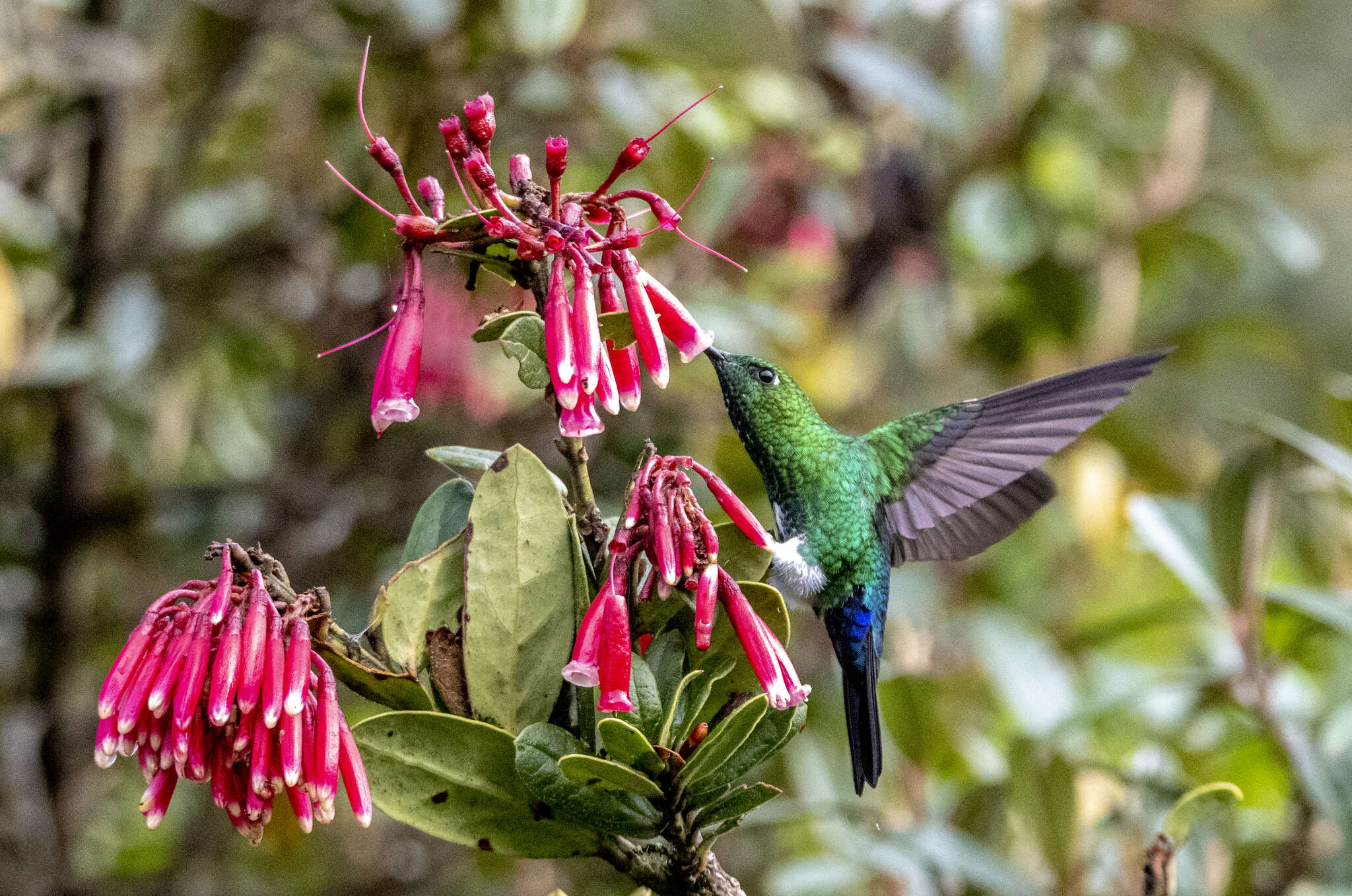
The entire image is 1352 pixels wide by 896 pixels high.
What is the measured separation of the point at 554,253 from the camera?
618 mm

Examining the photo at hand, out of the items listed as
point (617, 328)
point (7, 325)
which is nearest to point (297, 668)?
point (617, 328)

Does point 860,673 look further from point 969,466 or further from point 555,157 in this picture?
point 555,157

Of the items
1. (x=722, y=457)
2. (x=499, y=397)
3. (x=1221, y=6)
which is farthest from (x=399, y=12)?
(x=1221, y=6)

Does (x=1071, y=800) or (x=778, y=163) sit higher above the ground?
(x=778, y=163)

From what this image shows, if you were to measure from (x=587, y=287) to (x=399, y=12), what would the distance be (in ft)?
4.38

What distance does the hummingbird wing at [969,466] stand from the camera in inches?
42.3

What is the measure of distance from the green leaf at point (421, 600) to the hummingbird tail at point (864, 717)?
1.26 feet

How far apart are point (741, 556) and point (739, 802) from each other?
0.17 m

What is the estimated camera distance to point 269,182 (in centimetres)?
215

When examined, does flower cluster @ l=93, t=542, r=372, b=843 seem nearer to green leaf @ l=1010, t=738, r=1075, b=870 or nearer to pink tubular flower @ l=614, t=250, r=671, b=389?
pink tubular flower @ l=614, t=250, r=671, b=389

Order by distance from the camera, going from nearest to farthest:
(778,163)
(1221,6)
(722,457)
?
(722,457), (778,163), (1221,6)

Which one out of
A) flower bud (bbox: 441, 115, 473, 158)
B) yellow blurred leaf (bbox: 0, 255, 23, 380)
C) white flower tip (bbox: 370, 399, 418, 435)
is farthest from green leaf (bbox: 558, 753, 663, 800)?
yellow blurred leaf (bbox: 0, 255, 23, 380)

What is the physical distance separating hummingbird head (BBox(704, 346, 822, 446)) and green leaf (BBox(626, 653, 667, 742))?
393mm

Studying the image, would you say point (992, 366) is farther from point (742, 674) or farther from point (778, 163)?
point (742, 674)
